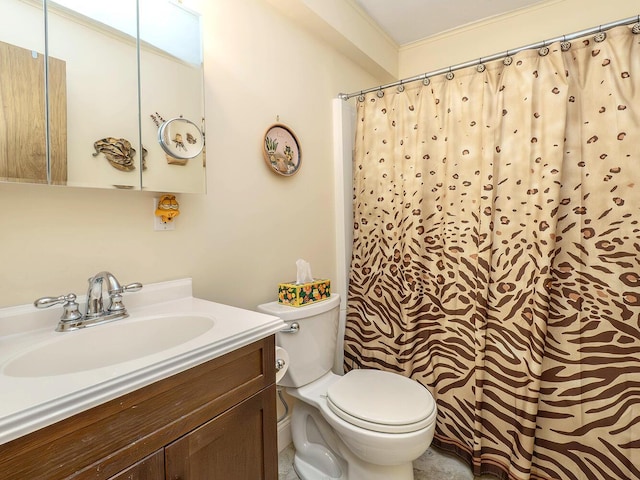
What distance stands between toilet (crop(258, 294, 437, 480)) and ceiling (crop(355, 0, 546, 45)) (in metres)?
1.76

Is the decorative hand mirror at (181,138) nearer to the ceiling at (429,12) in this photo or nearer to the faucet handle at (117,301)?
the faucet handle at (117,301)

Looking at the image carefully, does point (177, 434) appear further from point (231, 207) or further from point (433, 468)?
point (433, 468)

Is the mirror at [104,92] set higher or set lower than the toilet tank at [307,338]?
higher

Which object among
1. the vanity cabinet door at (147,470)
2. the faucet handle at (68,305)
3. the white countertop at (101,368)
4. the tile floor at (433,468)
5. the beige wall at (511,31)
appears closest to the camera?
the white countertop at (101,368)

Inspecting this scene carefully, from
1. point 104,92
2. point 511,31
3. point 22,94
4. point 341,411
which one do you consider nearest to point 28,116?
point 22,94

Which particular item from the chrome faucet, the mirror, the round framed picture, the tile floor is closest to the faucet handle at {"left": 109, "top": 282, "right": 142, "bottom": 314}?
the chrome faucet

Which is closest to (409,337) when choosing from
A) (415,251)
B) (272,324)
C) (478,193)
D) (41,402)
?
(415,251)

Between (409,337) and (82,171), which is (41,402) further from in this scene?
(409,337)

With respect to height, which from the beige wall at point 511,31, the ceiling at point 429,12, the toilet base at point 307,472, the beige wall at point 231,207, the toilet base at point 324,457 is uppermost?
the ceiling at point 429,12

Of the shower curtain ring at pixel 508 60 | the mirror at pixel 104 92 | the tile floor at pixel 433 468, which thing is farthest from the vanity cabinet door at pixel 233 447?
the shower curtain ring at pixel 508 60

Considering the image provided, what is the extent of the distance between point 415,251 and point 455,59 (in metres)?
1.49

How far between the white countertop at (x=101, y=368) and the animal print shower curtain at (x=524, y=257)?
110 cm

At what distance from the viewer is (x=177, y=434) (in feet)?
2.47

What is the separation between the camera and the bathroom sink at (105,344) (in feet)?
2.60
